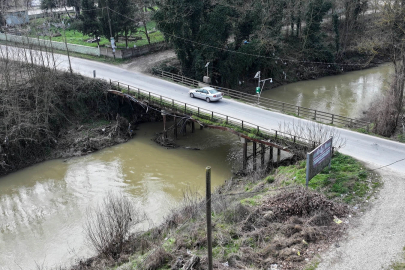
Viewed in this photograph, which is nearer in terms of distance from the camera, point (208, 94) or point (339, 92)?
point (208, 94)

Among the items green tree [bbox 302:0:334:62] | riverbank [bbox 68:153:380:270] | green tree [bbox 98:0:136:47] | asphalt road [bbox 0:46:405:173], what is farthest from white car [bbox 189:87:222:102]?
green tree [bbox 302:0:334:62]

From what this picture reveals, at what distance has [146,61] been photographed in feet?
144

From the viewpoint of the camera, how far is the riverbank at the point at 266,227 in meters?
14.2

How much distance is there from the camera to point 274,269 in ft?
44.5

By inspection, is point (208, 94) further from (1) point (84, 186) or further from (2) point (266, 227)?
(2) point (266, 227)

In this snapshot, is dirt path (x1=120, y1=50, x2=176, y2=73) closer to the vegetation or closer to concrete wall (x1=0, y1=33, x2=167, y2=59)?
concrete wall (x1=0, y1=33, x2=167, y2=59)

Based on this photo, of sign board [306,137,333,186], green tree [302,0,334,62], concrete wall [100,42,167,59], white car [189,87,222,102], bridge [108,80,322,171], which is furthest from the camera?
green tree [302,0,334,62]

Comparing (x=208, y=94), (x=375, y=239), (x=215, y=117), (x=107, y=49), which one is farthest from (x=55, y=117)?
(x=375, y=239)

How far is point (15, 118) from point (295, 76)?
37.0 m

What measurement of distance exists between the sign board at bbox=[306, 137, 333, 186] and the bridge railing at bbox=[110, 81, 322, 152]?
1.88 m

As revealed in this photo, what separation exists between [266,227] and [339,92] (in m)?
35.6

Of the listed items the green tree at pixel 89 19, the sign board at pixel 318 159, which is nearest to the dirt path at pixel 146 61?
the green tree at pixel 89 19

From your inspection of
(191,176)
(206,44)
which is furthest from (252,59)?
(191,176)

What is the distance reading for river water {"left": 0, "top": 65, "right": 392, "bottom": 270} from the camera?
19.6 m
